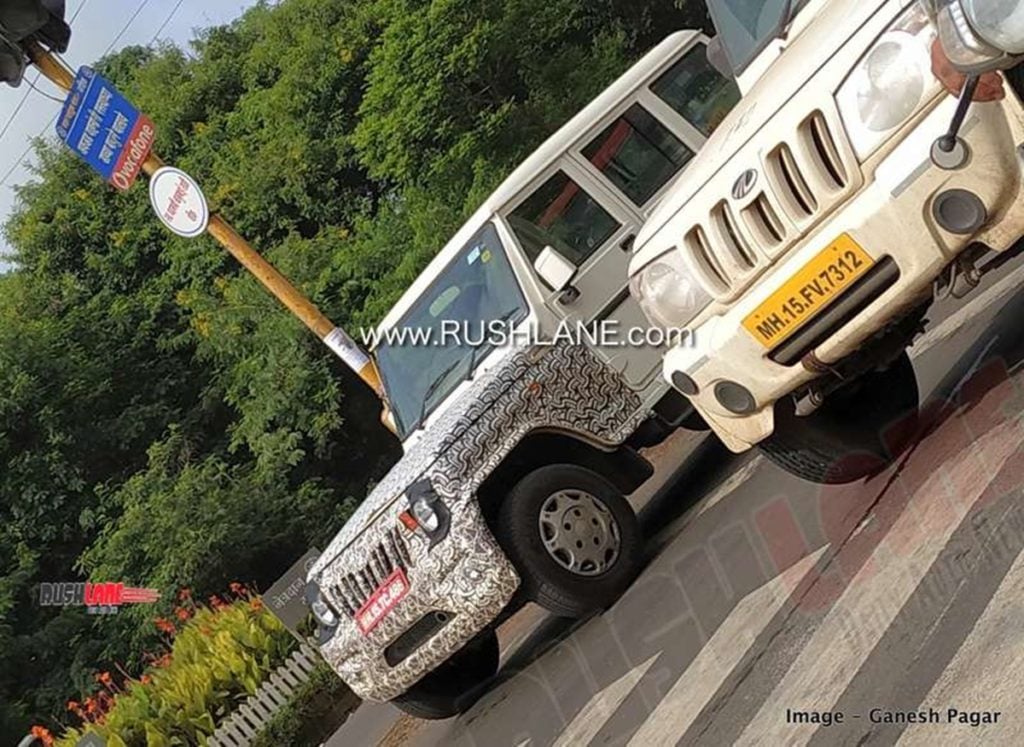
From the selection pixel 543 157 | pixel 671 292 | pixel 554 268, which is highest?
pixel 543 157

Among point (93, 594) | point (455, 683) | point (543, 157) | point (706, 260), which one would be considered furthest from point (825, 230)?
point (93, 594)

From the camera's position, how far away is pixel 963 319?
7945 millimetres

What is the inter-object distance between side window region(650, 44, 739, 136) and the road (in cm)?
196

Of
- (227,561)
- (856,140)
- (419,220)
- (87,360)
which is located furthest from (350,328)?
(856,140)

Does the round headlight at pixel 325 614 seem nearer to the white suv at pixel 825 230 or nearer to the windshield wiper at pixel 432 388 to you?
the windshield wiper at pixel 432 388

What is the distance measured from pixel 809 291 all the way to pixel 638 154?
3928mm

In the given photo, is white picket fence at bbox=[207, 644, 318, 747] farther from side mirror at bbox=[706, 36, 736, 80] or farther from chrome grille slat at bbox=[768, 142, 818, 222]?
chrome grille slat at bbox=[768, 142, 818, 222]

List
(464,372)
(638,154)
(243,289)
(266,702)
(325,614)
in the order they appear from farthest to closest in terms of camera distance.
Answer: (243,289), (266,702), (638,154), (464,372), (325,614)

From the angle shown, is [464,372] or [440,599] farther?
[464,372]

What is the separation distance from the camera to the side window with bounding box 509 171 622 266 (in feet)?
28.1

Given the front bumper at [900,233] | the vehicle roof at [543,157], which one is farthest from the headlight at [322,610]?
the front bumper at [900,233]

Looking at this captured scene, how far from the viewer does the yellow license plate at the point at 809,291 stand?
5.03 m

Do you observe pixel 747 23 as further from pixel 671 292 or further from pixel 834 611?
pixel 834 611

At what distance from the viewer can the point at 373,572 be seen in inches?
302
